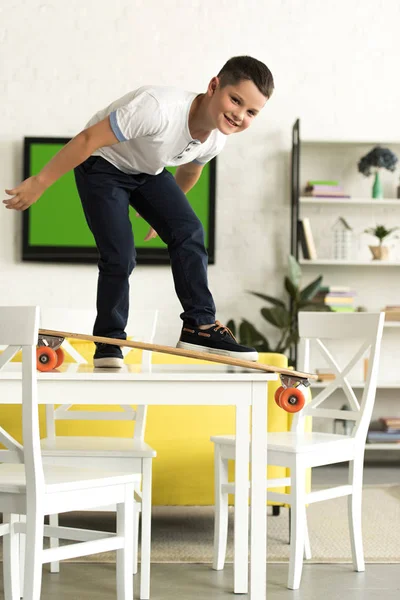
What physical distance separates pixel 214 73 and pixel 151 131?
151 inches

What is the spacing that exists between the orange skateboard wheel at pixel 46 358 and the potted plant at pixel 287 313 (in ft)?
10.7

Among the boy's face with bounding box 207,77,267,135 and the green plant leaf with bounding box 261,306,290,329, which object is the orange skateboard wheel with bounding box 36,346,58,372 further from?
the green plant leaf with bounding box 261,306,290,329

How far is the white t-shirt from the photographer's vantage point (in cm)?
195

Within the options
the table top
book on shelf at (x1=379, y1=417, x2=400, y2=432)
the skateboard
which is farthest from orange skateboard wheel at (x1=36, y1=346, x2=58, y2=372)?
book on shelf at (x1=379, y1=417, x2=400, y2=432)

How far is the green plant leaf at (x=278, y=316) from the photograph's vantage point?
5.30m

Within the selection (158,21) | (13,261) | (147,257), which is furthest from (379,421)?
(158,21)

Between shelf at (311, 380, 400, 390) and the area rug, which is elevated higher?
shelf at (311, 380, 400, 390)

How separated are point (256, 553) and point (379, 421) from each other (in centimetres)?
366

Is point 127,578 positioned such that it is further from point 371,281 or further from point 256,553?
point 371,281

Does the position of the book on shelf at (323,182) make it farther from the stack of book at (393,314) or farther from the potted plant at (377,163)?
the stack of book at (393,314)

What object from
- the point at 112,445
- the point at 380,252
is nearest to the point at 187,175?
the point at 112,445

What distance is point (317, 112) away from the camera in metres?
5.73

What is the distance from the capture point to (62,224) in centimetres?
558

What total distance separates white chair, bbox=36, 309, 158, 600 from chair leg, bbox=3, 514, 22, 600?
34cm
